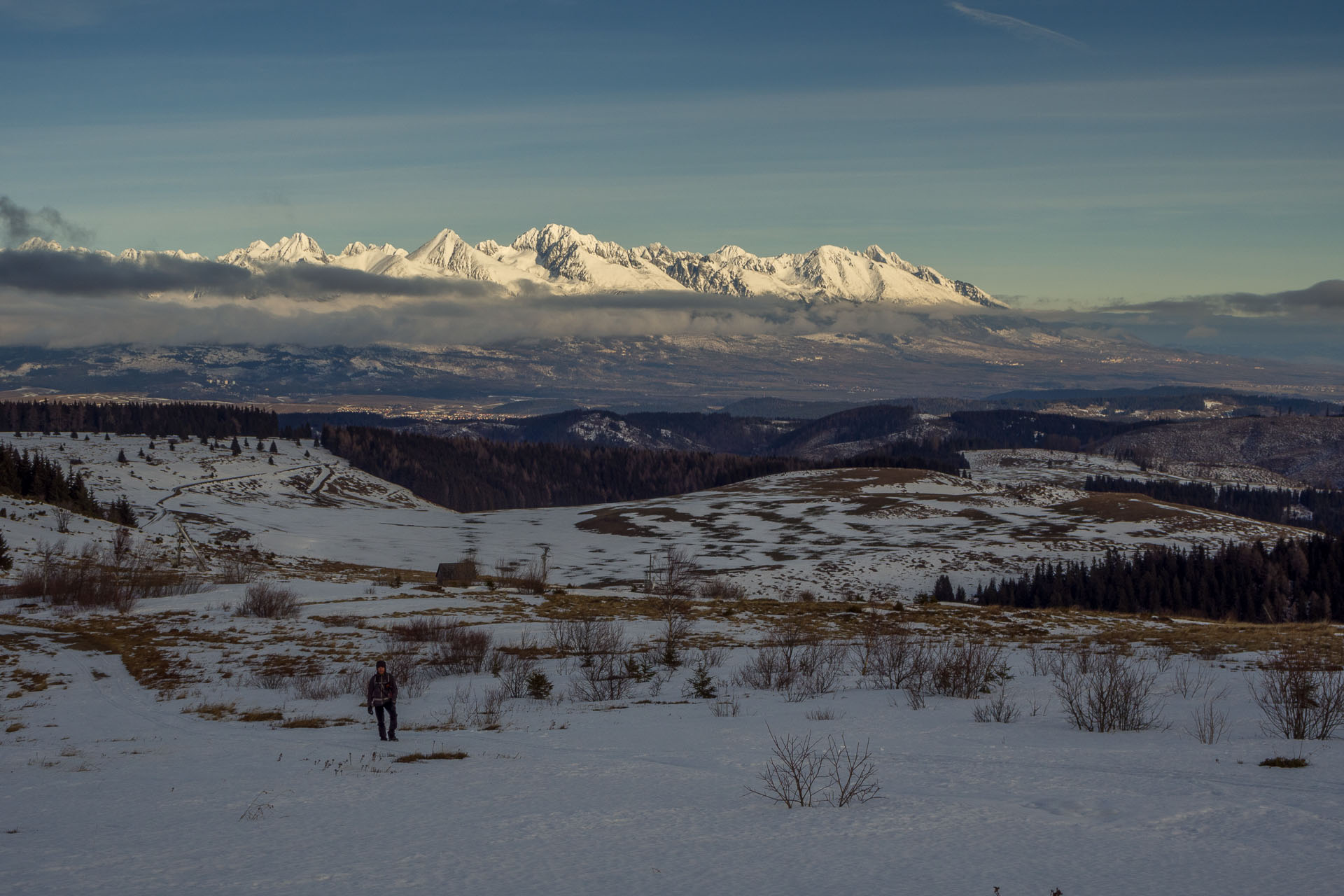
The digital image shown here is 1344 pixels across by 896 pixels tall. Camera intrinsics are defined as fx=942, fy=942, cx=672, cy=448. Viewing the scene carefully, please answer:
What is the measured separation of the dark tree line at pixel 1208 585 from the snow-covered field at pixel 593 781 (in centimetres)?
6544

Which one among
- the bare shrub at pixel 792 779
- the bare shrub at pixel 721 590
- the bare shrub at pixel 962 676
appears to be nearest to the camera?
the bare shrub at pixel 792 779

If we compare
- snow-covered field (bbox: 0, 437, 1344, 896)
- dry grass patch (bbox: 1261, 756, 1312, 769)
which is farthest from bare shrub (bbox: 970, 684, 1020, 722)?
dry grass patch (bbox: 1261, 756, 1312, 769)

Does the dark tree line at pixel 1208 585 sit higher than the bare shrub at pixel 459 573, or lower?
lower

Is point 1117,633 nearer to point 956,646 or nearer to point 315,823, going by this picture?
point 956,646

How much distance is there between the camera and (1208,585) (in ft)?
398

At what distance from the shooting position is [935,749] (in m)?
22.8

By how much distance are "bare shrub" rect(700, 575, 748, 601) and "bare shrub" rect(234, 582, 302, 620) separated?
35826mm

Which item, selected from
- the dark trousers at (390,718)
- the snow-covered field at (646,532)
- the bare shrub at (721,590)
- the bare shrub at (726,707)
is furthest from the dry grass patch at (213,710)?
the snow-covered field at (646,532)

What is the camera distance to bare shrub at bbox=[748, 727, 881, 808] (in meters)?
17.6

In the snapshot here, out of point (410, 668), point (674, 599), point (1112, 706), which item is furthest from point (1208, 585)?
point (410, 668)

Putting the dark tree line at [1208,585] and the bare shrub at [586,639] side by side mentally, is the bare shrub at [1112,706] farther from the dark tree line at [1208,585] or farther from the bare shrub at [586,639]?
the dark tree line at [1208,585]

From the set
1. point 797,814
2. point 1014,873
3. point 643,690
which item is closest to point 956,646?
point 643,690

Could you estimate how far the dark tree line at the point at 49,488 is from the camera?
11181 cm

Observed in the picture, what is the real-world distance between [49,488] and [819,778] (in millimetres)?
128282
